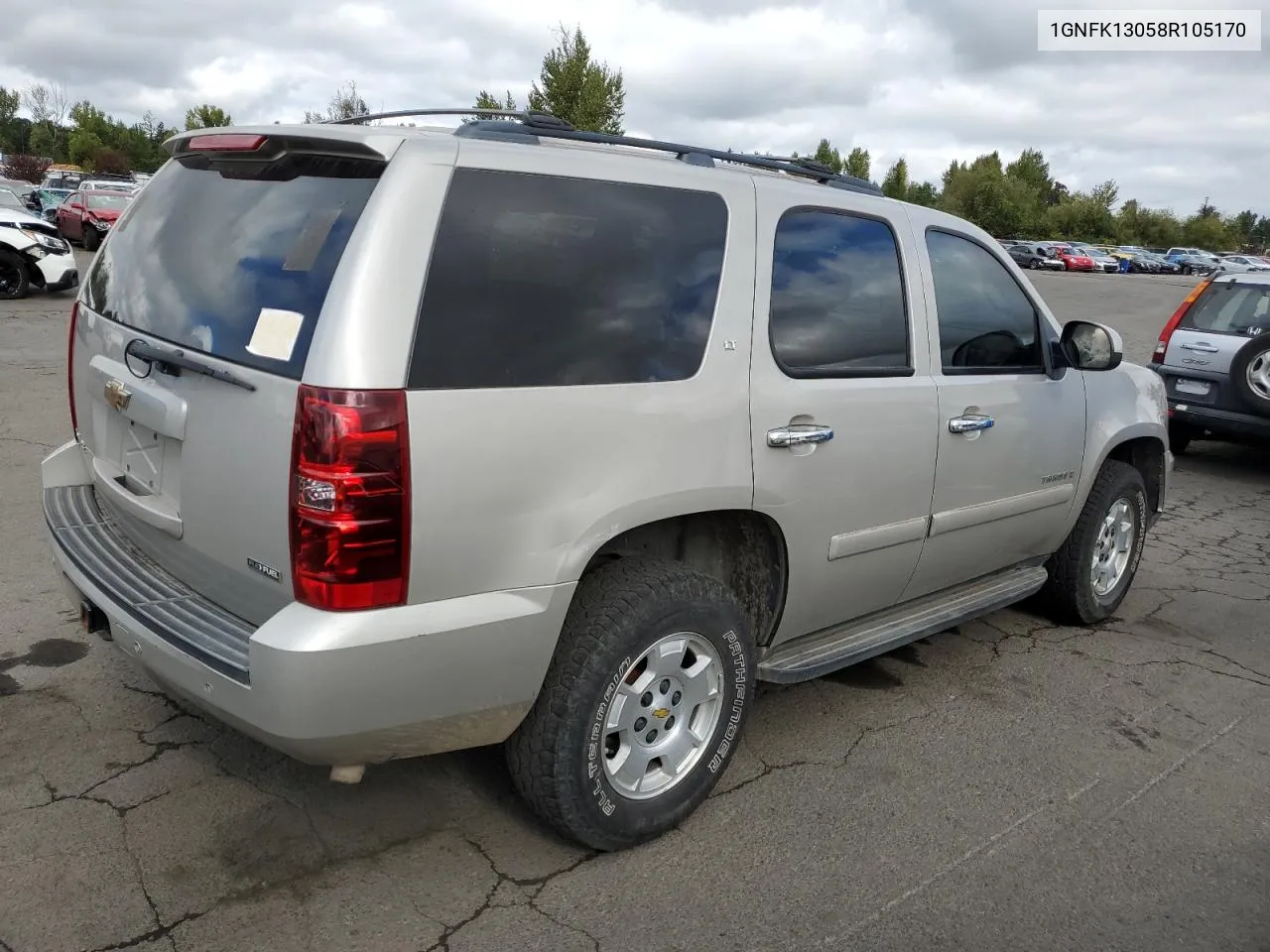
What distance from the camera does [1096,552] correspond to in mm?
5023

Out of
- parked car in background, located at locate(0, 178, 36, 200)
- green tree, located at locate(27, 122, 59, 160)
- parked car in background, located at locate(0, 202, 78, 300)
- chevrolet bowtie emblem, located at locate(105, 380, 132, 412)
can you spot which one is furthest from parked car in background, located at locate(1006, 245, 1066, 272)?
green tree, located at locate(27, 122, 59, 160)

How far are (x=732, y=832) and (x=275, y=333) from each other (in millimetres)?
1913

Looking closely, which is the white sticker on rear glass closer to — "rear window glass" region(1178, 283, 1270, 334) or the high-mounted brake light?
the high-mounted brake light

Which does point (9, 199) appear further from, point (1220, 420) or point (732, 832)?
point (732, 832)

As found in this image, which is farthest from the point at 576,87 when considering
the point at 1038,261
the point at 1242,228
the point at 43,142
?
the point at 1242,228

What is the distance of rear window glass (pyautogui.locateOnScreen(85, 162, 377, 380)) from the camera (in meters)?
2.50

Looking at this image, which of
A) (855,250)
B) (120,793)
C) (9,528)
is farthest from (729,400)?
(9,528)

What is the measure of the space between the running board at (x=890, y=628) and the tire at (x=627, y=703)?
301 millimetres

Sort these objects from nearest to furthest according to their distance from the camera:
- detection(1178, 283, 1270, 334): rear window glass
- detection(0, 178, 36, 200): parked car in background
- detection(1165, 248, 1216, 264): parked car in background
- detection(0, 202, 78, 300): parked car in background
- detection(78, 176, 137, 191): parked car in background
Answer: detection(1178, 283, 1270, 334): rear window glass, detection(0, 202, 78, 300): parked car in background, detection(0, 178, 36, 200): parked car in background, detection(78, 176, 137, 191): parked car in background, detection(1165, 248, 1216, 264): parked car in background

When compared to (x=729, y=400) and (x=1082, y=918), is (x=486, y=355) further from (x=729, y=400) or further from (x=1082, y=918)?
(x=1082, y=918)

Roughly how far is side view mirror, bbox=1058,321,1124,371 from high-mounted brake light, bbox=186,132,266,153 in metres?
3.25

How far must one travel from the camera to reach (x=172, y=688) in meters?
2.72

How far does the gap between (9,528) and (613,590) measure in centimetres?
394

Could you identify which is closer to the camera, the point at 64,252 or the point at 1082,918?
the point at 1082,918
